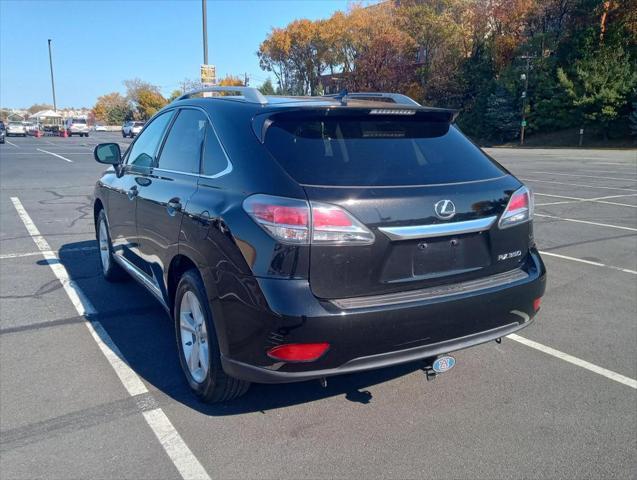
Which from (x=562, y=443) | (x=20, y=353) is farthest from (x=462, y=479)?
(x=20, y=353)

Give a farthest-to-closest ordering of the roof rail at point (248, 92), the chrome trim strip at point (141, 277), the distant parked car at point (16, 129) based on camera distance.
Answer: the distant parked car at point (16, 129)
the chrome trim strip at point (141, 277)
the roof rail at point (248, 92)

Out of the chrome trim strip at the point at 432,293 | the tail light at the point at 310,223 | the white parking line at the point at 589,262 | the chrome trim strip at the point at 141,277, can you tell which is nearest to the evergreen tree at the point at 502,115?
the white parking line at the point at 589,262

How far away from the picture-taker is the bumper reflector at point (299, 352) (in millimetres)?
2449

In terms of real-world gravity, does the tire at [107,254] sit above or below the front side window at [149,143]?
below

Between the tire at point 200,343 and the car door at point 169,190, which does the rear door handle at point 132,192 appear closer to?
the car door at point 169,190

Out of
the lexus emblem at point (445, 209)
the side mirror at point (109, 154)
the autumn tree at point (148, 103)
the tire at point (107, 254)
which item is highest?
the autumn tree at point (148, 103)

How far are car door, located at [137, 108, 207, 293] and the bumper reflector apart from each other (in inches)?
43.1

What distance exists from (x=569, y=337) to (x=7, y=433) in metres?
4.03

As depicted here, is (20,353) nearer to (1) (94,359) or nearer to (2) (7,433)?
(1) (94,359)

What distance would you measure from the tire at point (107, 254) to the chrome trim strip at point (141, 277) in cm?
32

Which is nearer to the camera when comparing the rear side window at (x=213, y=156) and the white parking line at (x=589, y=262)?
the rear side window at (x=213, y=156)

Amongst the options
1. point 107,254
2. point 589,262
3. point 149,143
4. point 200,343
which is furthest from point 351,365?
point 589,262

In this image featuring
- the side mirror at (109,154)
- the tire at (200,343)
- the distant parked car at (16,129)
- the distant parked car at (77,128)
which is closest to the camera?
the tire at (200,343)

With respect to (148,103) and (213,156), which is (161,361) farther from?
(148,103)
